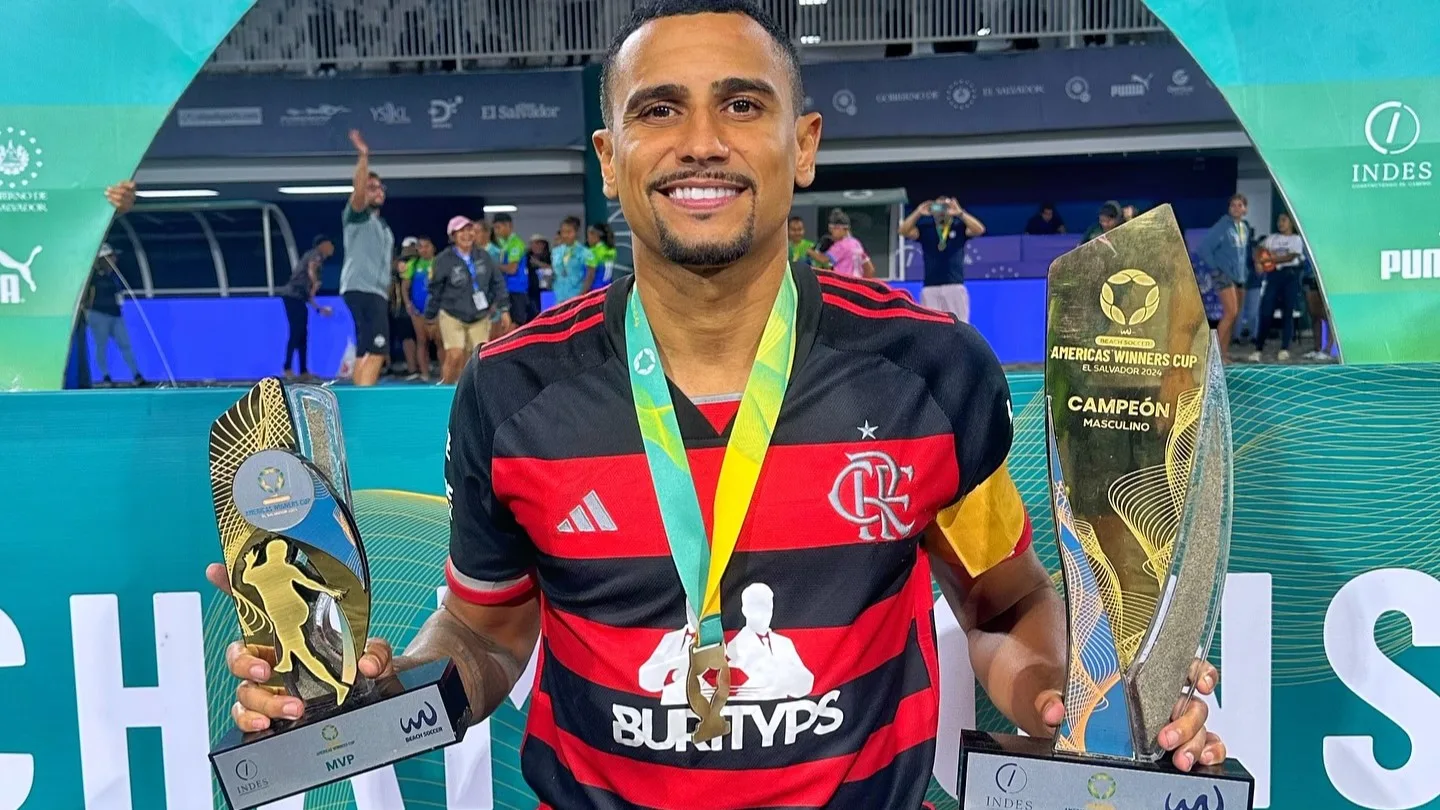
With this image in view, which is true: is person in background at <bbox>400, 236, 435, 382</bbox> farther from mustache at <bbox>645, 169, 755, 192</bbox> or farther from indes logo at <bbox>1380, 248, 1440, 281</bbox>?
mustache at <bbox>645, 169, 755, 192</bbox>

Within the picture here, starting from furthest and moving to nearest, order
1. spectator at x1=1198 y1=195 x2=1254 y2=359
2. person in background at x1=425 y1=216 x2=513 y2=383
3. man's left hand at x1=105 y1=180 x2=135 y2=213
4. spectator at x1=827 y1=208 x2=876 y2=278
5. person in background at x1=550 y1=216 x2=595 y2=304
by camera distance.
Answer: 1. person in background at x1=550 y1=216 x2=595 y2=304
2. spectator at x1=827 y1=208 x2=876 y2=278
3. spectator at x1=1198 y1=195 x2=1254 y2=359
4. person in background at x1=425 y1=216 x2=513 y2=383
5. man's left hand at x1=105 y1=180 x2=135 y2=213

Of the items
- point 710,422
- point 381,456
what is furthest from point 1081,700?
point 381,456

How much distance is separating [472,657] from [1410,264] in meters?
3.17

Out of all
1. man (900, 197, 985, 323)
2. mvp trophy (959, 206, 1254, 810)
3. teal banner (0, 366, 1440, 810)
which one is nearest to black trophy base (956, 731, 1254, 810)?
mvp trophy (959, 206, 1254, 810)

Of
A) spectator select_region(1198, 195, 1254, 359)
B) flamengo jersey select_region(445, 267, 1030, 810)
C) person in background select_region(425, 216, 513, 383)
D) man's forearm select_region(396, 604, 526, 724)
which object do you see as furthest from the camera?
spectator select_region(1198, 195, 1254, 359)

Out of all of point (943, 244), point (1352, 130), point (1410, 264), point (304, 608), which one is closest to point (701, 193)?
point (304, 608)

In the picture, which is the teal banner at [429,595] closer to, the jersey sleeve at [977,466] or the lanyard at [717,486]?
the jersey sleeve at [977,466]

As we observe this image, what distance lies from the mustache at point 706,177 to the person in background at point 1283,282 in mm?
11243

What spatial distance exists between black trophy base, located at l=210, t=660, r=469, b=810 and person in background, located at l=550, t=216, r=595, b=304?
9.62 m

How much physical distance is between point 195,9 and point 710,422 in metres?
2.88

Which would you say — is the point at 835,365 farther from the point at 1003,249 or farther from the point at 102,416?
the point at 1003,249

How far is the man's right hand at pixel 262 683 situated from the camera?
4.37 feet

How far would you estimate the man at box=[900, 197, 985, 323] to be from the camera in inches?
350

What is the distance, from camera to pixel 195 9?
3389mm
